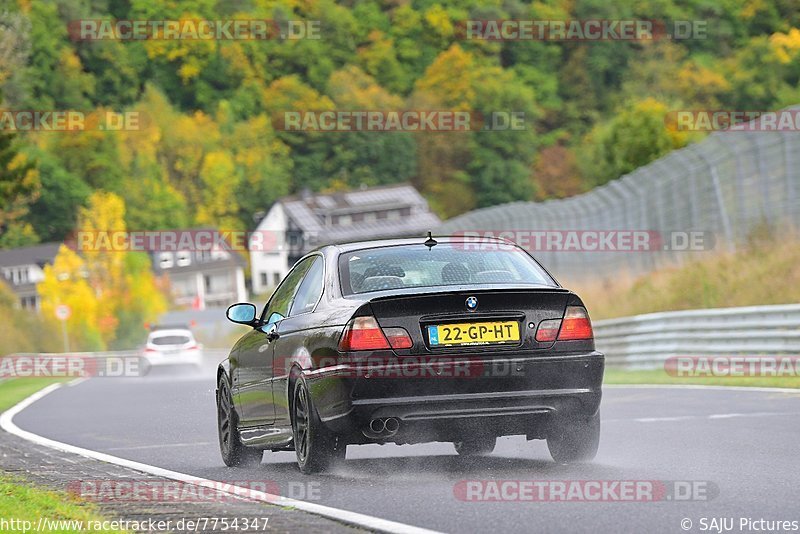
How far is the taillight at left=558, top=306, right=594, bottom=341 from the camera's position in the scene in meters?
9.52

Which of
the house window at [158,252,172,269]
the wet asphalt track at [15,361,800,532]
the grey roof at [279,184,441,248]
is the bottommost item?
the wet asphalt track at [15,361,800,532]

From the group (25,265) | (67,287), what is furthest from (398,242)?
(25,265)

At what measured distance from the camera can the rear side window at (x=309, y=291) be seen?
10.3 meters

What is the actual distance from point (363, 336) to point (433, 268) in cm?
95

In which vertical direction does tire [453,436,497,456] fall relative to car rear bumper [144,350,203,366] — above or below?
above

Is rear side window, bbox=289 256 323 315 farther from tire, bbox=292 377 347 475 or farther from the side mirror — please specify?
tire, bbox=292 377 347 475

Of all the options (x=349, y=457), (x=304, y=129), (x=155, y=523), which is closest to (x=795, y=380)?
(x=349, y=457)

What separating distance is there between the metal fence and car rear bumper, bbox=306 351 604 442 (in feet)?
56.1

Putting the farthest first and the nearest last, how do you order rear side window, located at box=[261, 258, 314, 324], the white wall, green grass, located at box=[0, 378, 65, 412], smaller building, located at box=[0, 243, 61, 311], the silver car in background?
the white wall
smaller building, located at box=[0, 243, 61, 311]
the silver car in background
green grass, located at box=[0, 378, 65, 412]
rear side window, located at box=[261, 258, 314, 324]

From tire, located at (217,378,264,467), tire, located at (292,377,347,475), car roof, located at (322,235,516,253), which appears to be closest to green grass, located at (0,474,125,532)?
tire, located at (292,377,347,475)

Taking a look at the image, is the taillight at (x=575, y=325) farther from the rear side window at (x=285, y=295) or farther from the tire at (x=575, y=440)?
the rear side window at (x=285, y=295)

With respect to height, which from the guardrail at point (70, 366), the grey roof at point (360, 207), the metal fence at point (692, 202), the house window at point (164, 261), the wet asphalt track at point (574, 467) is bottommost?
the guardrail at point (70, 366)

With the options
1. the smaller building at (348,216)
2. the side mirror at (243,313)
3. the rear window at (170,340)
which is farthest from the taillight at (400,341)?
the smaller building at (348,216)

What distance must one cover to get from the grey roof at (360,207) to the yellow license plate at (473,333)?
467 ft
